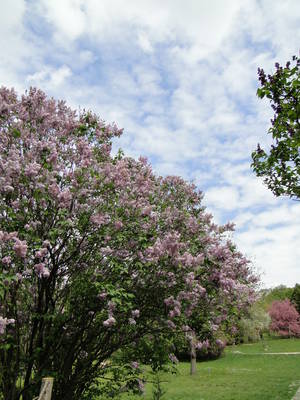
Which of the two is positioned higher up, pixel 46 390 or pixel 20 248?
pixel 20 248

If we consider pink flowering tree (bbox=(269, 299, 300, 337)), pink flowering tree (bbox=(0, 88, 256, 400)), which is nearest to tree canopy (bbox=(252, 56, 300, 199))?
pink flowering tree (bbox=(0, 88, 256, 400))

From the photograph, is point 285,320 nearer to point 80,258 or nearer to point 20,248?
point 80,258

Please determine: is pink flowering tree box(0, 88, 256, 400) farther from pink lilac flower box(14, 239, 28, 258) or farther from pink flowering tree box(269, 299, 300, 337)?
pink flowering tree box(269, 299, 300, 337)

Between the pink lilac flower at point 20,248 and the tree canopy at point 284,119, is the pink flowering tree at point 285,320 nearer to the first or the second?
the tree canopy at point 284,119

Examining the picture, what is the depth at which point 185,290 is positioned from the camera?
6133mm

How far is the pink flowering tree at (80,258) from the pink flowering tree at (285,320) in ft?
177

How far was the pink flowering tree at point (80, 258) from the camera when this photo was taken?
5.81m

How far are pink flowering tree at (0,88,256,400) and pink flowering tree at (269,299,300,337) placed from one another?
5390 centimetres

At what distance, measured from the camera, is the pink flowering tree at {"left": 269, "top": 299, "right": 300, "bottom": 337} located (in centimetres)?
5538

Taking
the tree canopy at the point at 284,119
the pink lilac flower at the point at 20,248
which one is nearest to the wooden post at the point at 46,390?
the pink lilac flower at the point at 20,248

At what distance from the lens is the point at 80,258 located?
21.4ft

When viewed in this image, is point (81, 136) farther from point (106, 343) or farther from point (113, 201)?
point (106, 343)

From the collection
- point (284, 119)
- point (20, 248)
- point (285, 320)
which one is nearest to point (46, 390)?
point (20, 248)

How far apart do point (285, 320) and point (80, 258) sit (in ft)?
189
